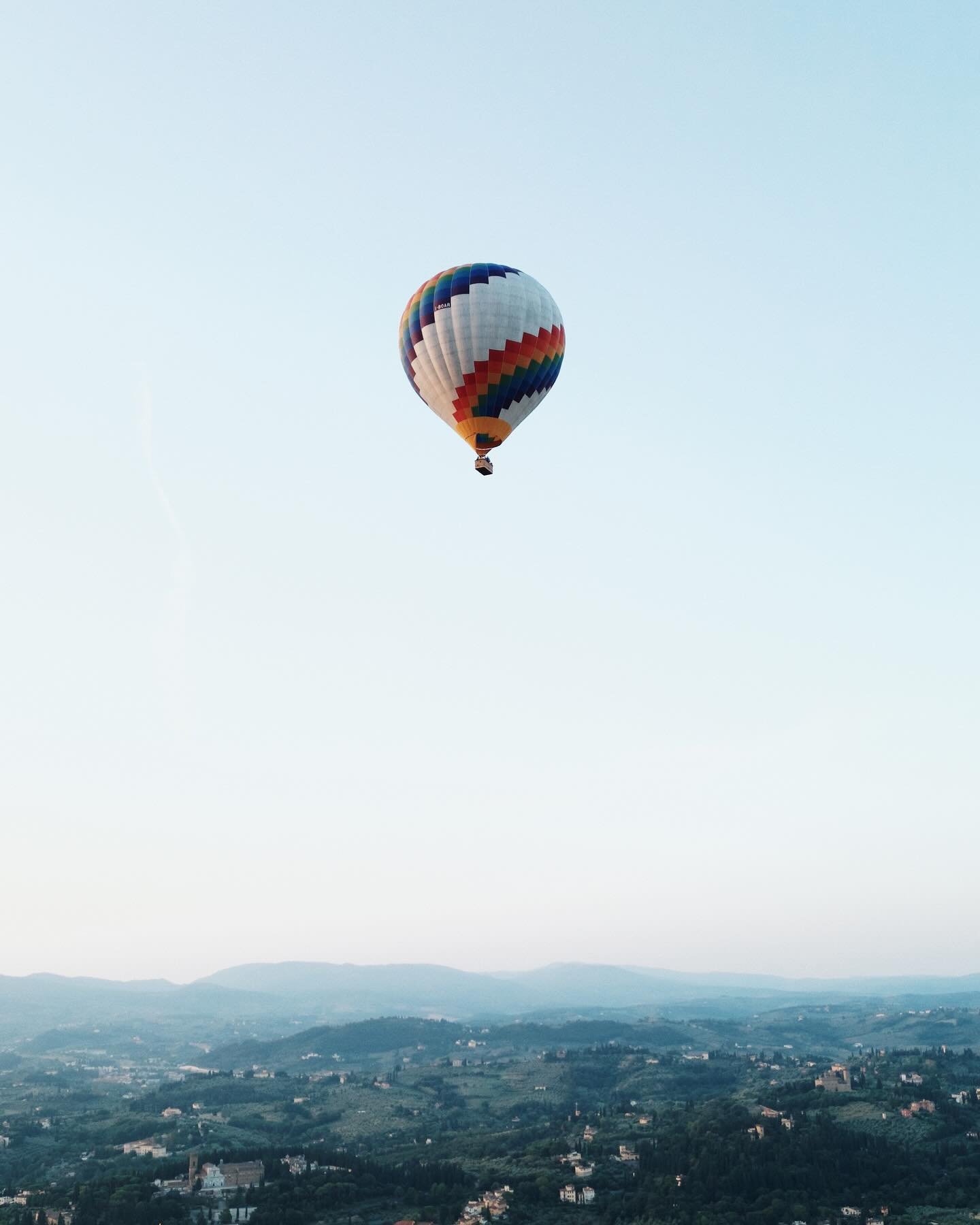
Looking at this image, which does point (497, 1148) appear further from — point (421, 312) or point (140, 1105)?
point (421, 312)

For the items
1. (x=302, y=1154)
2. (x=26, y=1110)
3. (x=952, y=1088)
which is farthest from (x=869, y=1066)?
(x=26, y=1110)

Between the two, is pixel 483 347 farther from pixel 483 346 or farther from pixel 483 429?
pixel 483 429

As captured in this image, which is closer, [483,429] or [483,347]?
[483,347]

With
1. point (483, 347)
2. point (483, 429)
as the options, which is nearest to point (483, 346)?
point (483, 347)

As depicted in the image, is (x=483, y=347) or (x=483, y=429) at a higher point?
(x=483, y=347)

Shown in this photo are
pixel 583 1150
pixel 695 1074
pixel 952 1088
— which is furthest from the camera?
pixel 695 1074

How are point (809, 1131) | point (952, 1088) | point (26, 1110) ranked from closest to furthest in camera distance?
point (809, 1131)
point (952, 1088)
point (26, 1110)
